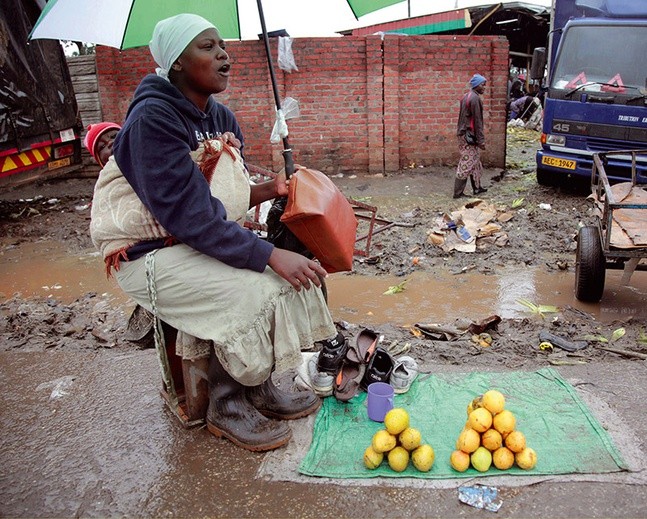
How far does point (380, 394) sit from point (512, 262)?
4297 mm

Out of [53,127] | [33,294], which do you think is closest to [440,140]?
[53,127]

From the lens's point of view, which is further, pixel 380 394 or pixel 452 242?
pixel 452 242

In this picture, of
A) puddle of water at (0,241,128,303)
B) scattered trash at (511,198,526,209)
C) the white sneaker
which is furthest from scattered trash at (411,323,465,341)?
scattered trash at (511,198,526,209)

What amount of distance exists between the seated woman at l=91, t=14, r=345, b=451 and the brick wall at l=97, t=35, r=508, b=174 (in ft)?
27.1

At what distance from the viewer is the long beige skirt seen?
2.36m

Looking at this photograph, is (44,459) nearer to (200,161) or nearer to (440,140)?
(200,161)

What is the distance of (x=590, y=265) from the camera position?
4.98 m

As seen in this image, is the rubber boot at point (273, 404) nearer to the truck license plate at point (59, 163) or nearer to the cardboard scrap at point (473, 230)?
the cardboard scrap at point (473, 230)

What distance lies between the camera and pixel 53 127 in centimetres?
802

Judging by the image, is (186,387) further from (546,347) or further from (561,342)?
(561,342)

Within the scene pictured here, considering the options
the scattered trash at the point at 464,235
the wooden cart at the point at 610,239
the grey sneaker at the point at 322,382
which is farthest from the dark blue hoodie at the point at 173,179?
the scattered trash at the point at 464,235

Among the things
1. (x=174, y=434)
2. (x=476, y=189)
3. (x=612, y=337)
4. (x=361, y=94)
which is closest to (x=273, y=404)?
(x=174, y=434)

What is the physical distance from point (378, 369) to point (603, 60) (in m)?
7.25

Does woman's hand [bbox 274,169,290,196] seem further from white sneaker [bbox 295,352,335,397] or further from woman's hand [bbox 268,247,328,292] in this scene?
white sneaker [bbox 295,352,335,397]
